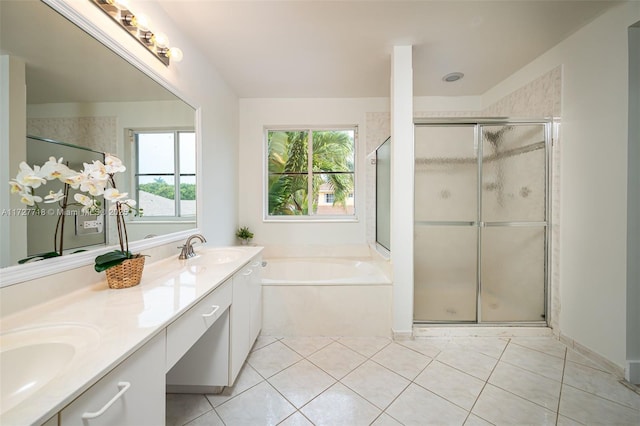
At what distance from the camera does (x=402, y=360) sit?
69.2 inches

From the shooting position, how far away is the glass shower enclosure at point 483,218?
2.11 meters

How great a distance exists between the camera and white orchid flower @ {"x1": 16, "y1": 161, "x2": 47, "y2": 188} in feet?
2.68

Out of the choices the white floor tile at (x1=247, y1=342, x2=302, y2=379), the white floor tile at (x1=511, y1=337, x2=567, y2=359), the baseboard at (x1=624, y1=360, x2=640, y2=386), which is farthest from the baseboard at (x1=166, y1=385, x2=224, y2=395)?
the baseboard at (x1=624, y1=360, x2=640, y2=386)

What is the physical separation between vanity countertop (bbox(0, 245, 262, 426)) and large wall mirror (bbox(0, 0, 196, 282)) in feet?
0.77

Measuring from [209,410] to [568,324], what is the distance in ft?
8.68

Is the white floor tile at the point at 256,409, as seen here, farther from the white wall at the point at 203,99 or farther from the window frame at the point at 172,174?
the window frame at the point at 172,174

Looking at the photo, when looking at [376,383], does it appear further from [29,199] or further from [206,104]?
[206,104]

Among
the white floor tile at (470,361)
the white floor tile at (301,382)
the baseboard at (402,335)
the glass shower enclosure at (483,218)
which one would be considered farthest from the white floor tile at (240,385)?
the glass shower enclosure at (483,218)

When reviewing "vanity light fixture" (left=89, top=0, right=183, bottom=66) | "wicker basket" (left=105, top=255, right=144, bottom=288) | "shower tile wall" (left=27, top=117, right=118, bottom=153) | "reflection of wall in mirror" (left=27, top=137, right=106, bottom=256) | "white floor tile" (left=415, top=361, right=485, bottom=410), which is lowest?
"white floor tile" (left=415, top=361, right=485, bottom=410)

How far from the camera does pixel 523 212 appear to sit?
2.12m

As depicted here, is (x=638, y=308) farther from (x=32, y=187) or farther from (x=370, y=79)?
(x=32, y=187)

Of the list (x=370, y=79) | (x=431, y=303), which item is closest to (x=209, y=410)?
(x=431, y=303)

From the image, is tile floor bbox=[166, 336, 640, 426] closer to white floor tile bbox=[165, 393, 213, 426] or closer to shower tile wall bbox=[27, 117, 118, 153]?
white floor tile bbox=[165, 393, 213, 426]

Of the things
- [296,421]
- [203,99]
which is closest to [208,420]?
[296,421]
